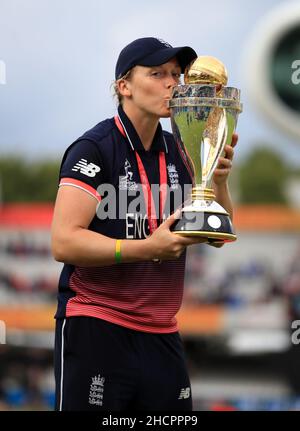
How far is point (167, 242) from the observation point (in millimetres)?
3744

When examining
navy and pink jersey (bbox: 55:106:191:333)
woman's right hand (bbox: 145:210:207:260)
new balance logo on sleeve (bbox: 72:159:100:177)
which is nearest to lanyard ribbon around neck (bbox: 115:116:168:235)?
navy and pink jersey (bbox: 55:106:191:333)

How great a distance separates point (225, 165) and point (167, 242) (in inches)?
22.5

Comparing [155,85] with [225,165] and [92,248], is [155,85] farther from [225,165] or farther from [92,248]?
[92,248]

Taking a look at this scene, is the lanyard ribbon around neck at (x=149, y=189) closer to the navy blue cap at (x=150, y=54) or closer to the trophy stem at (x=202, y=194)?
the trophy stem at (x=202, y=194)

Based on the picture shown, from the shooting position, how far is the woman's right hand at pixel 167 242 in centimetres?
374

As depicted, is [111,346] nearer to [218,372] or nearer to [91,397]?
[91,397]

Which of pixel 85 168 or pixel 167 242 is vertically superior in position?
pixel 85 168

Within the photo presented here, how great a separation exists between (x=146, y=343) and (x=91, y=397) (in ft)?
1.02

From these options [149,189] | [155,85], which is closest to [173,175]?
[149,189]

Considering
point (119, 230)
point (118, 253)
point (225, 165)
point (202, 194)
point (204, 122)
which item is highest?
point (204, 122)

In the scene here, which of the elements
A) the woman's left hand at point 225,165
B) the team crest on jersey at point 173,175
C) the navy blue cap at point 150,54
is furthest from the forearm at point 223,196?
the navy blue cap at point 150,54

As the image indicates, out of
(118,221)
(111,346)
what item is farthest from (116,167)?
(111,346)

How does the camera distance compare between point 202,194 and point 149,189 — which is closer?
point 202,194

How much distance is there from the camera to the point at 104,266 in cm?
410
